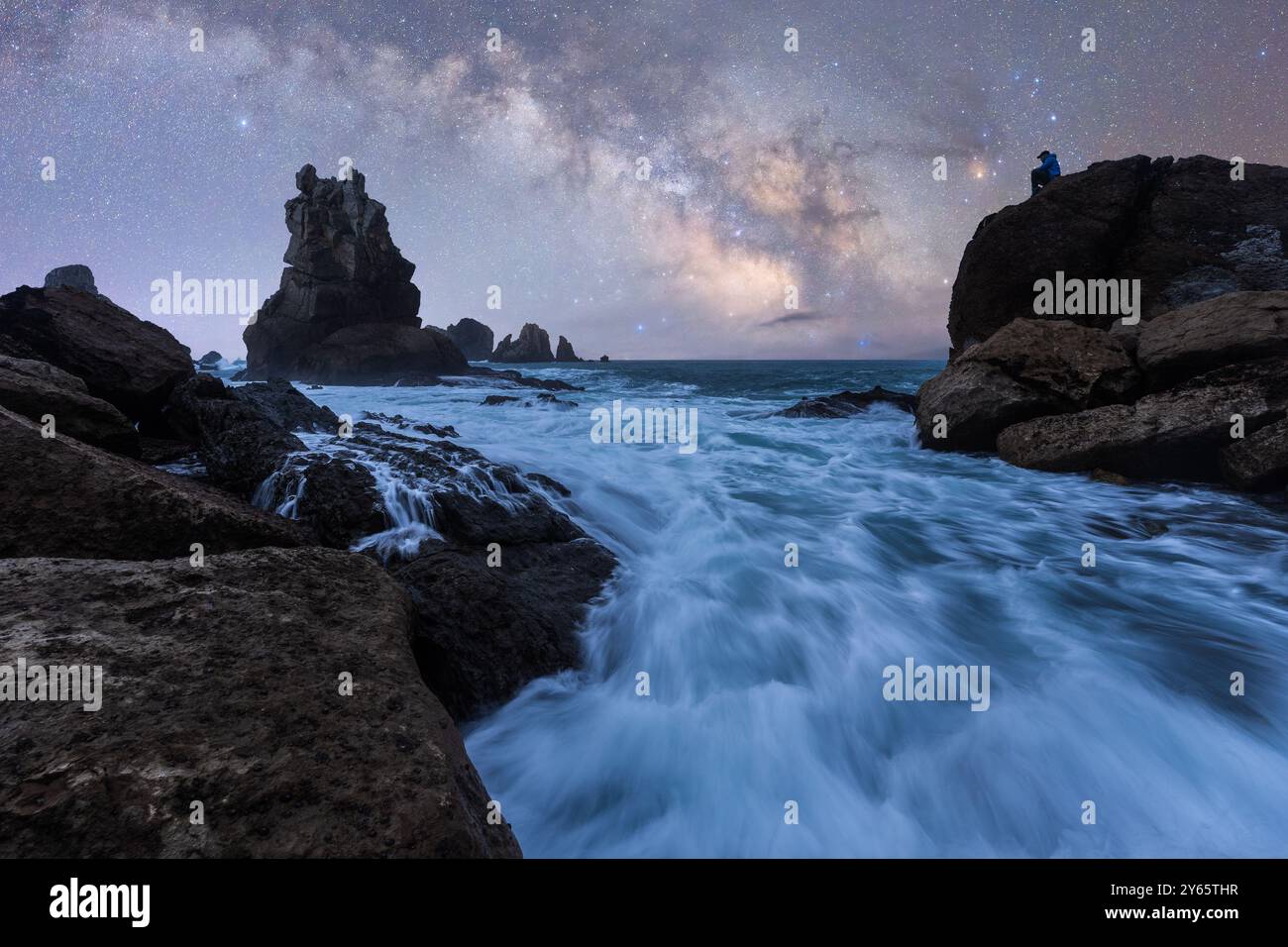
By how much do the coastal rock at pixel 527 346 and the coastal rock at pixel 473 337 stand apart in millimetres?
3633

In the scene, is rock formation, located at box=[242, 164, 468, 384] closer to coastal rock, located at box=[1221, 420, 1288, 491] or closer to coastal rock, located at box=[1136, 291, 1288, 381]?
coastal rock, located at box=[1136, 291, 1288, 381]

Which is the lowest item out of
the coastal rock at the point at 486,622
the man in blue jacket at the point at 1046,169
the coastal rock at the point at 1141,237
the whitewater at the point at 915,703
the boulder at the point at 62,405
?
the whitewater at the point at 915,703

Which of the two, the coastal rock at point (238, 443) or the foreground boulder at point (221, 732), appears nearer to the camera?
the foreground boulder at point (221, 732)

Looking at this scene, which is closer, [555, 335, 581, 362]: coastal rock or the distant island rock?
the distant island rock

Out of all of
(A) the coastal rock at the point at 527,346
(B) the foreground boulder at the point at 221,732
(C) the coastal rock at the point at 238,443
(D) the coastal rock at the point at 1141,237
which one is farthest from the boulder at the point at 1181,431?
(A) the coastal rock at the point at 527,346

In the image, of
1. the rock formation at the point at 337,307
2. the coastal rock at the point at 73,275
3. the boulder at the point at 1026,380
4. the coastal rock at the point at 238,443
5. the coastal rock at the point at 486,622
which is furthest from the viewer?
the coastal rock at the point at 73,275

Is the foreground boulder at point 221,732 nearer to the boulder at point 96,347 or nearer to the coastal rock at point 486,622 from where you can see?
the coastal rock at point 486,622

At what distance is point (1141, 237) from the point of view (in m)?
12.1

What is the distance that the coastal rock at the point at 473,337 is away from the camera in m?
107

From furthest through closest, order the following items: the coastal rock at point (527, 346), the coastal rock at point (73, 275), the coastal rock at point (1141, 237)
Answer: the coastal rock at point (527, 346) → the coastal rock at point (73, 275) → the coastal rock at point (1141, 237)

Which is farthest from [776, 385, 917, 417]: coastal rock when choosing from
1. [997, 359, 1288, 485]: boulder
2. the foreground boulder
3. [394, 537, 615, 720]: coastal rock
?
the foreground boulder

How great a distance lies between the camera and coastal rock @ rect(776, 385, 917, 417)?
18141 millimetres

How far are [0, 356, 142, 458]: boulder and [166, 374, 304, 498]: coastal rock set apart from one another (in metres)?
0.69

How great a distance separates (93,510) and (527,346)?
107m
